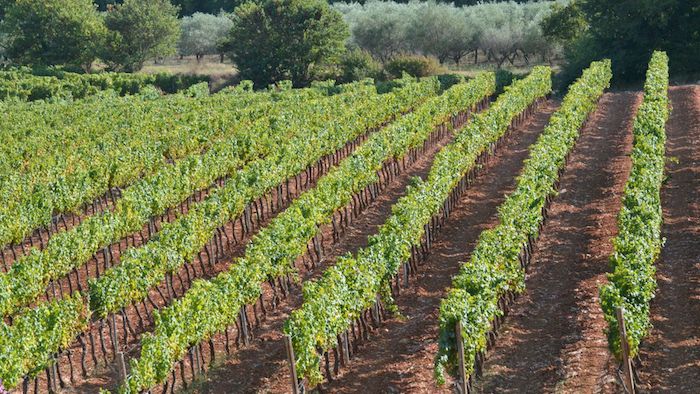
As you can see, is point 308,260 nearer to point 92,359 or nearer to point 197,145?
point 92,359

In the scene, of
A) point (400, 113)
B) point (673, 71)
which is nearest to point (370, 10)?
point (673, 71)

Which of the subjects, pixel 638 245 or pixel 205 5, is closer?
pixel 638 245

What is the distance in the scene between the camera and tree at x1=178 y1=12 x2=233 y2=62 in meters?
89.4

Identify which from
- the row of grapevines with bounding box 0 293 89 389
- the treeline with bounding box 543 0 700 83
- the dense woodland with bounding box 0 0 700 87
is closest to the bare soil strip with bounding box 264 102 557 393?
the row of grapevines with bounding box 0 293 89 389

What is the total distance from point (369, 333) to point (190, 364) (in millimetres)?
3759

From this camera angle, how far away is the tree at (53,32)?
7581 cm

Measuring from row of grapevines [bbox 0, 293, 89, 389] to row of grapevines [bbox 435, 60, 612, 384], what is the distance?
23.3 ft

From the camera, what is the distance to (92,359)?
66.0ft

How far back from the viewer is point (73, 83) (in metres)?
64.6

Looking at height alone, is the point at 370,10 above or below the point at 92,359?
above

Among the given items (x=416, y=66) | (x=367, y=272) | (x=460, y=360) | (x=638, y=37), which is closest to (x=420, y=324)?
(x=367, y=272)

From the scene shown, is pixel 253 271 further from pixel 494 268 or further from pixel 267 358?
pixel 494 268

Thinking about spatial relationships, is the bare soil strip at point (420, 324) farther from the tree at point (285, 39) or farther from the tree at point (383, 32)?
the tree at point (383, 32)

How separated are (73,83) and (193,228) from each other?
4400 cm
